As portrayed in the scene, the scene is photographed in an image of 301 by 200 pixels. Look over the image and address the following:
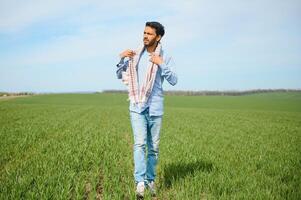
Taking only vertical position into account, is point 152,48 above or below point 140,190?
above

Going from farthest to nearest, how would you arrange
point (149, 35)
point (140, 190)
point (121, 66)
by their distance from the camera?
point (121, 66) → point (149, 35) → point (140, 190)

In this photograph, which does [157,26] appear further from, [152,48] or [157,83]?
[157,83]

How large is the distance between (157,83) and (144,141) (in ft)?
3.06

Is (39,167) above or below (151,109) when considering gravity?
below

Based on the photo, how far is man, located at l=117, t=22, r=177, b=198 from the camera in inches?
219

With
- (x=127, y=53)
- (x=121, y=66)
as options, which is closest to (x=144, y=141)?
(x=121, y=66)

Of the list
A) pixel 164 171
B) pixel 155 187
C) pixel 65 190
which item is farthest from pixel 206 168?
pixel 65 190

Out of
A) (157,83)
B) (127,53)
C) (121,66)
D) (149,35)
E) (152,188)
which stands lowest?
(152,188)

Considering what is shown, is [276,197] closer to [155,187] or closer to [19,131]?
[155,187]

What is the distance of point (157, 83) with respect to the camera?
5.80 metres

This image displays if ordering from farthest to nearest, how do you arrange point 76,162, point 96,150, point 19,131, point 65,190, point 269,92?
1. point 269,92
2. point 19,131
3. point 96,150
4. point 76,162
5. point 65,190

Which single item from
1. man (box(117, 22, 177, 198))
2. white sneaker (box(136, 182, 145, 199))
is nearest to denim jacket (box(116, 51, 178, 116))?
man (box(117, 22, 177, 198))

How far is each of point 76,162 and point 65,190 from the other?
262 cm

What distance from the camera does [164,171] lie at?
Answer: 7.50 meters
